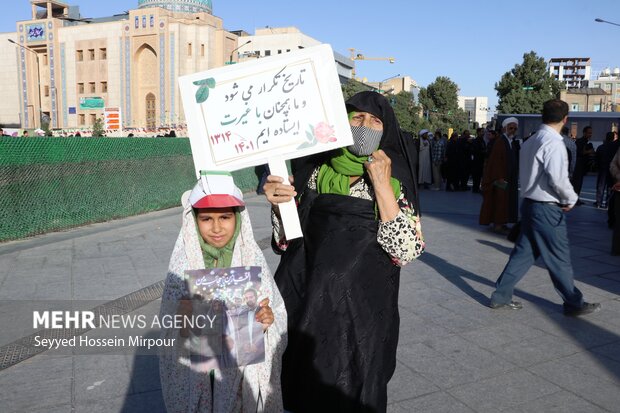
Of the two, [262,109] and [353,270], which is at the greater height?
[262,109]

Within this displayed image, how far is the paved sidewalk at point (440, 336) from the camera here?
327cm

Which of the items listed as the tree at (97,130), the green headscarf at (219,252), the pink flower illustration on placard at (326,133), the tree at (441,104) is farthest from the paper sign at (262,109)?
the tree at (441,104)

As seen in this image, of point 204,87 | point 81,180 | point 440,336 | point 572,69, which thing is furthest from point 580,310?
point 572,69

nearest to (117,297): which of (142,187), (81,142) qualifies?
(81,142)

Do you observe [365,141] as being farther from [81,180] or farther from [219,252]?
[81,180]

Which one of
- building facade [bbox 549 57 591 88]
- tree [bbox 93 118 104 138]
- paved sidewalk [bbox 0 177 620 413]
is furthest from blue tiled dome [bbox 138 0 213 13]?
building facade [bbox 549 57 591 88]

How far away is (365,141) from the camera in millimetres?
2201

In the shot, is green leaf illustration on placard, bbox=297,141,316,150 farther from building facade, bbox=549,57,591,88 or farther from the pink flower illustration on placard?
building facade, bbox=549,57,591,88

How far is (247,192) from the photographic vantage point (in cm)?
1611

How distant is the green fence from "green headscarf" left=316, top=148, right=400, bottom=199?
23.0ft

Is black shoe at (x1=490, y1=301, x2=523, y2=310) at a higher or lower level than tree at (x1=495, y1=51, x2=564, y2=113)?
lower

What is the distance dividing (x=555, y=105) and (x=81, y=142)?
7765mm

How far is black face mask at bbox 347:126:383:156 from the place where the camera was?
2203 mm

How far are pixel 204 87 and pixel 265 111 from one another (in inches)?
10.5
